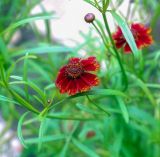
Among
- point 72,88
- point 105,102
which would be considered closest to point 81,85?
point 72,88

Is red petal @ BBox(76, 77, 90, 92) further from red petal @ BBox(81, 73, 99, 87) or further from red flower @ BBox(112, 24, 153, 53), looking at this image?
red flower @ BBox(112, 24, 153, 53)

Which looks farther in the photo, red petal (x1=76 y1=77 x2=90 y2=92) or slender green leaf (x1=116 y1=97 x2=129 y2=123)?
slender green leaf (x1=116 y1=97 x2=129 y2=123)

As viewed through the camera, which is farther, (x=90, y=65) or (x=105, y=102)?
(x=105, y=102)

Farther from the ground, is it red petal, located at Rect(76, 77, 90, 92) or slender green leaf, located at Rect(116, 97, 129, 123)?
red petal, located at Rect(76, 77, 90, 92)

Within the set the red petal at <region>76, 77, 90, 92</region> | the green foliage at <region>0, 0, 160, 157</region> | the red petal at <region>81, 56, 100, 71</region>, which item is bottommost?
the green foliage at <region>0, 0, 160, 157</region>

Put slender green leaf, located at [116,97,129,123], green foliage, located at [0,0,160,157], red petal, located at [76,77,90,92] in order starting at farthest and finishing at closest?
green foliage, located at [0,0,160,157] < slender green leaf, located at [116,97,129,123] < red petal, located at [76,77,90,92]

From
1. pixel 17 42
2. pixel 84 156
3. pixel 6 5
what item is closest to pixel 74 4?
pixel 17 42

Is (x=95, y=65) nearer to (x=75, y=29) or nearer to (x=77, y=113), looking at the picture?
(x=77, y=113)

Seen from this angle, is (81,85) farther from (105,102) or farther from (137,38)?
→ (105,102)

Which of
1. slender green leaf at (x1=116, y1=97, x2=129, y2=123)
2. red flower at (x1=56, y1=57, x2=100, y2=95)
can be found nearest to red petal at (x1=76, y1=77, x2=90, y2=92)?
red flower at (x1=56, y1=57, x2=100, y2=95)

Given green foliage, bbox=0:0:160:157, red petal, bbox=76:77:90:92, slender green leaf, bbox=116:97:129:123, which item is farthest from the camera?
green foliage, bbox=0:0:160:157
